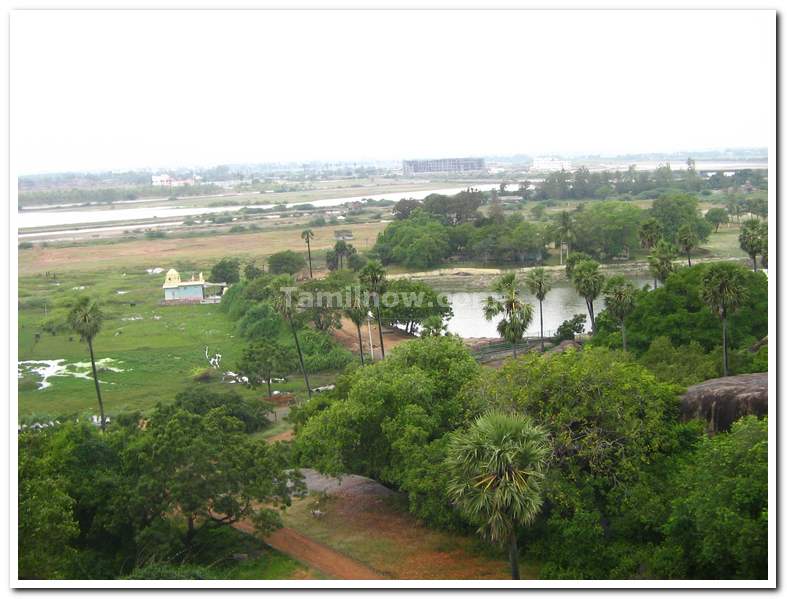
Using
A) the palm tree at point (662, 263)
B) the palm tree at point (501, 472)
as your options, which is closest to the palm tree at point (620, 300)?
the palm tree at point (662, 263)

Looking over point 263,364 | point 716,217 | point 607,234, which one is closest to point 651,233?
point 607,234

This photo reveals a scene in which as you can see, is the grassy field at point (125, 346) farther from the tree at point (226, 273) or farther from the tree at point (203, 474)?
the tree at point (203, 474)

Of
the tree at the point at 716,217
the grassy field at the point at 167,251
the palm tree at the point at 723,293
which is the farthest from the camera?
the tree at the point at 716,217

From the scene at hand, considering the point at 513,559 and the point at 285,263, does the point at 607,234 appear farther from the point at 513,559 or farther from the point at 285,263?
the point at 513,559

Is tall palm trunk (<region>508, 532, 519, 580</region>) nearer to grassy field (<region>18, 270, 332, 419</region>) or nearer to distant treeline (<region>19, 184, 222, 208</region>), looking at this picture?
grassy field (<region>18, 270, 332, 419</region>)

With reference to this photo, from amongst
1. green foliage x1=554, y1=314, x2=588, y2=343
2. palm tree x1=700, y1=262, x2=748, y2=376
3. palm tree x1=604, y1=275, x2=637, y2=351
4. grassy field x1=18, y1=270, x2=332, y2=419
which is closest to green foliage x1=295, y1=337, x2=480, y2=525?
palm tree x1=700, y1=262, x2=748, y2=376

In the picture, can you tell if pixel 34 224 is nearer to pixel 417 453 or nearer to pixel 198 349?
pixel 198 349
